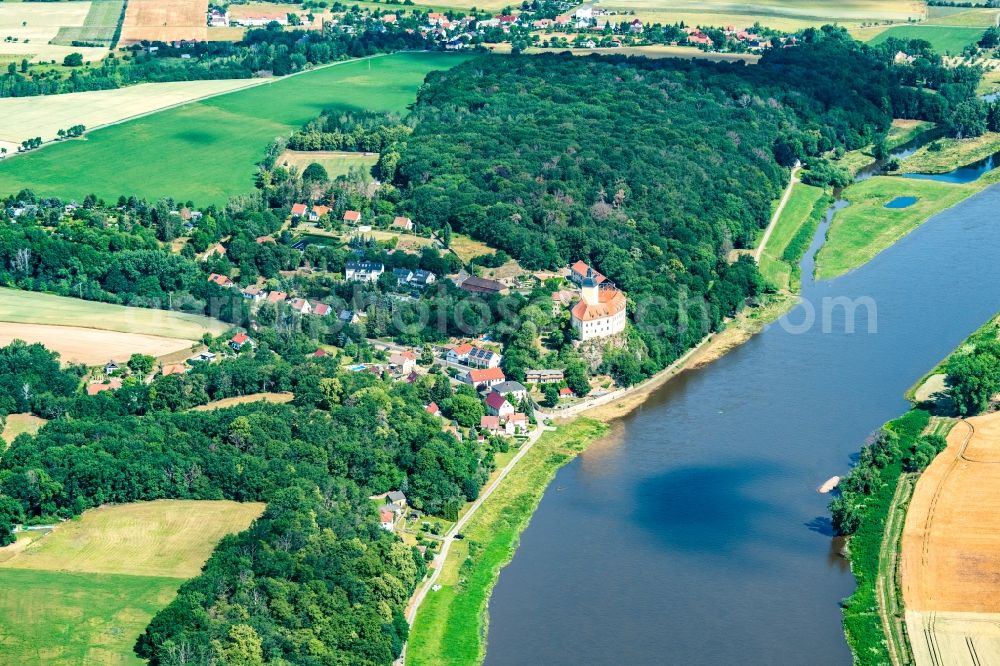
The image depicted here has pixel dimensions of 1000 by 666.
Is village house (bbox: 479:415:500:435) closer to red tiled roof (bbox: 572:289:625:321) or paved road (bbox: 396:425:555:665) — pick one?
paved road (bbox: 396:425:555:665)

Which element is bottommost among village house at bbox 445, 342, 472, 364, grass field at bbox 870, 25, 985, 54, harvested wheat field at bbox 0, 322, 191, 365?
harvested wheat field at bbox 0, 322, 191, 365

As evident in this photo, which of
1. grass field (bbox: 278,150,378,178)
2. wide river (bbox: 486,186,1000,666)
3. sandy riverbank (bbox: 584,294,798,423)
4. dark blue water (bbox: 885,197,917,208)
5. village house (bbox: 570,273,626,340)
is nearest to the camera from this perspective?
wide river (bbox: 486,186,1000,666)

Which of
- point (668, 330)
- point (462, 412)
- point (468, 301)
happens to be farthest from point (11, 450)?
point (668, 330)

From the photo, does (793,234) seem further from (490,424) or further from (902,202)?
(490,424)

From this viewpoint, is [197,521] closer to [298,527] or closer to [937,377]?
[298,527]

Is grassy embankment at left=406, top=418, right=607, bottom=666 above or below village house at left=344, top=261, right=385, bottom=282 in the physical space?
below

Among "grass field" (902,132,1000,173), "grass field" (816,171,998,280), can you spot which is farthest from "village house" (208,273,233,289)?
"grass field" (902,132,1000,173)
